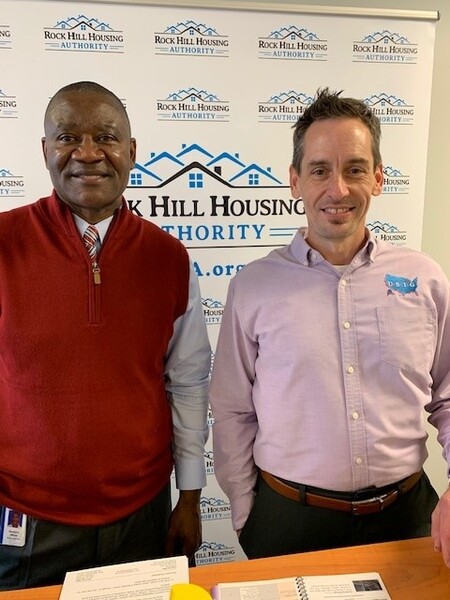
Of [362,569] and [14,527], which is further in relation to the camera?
[14,527]

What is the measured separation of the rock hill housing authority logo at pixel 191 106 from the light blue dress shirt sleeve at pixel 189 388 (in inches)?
32.7

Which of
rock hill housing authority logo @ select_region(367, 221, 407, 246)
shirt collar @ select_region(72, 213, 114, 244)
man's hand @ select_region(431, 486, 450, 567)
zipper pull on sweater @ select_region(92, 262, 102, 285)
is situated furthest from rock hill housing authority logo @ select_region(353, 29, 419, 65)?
man's hand @ select_region(431, 486, 450, 567)

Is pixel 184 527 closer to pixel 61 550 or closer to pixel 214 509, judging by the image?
pixel 61 550

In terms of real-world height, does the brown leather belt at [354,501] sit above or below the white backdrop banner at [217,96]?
below

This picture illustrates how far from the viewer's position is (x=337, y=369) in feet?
4.34

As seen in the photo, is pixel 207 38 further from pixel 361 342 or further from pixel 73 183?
pixel 361 342

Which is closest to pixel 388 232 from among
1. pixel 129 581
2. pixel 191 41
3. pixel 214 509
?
pixel 191 41

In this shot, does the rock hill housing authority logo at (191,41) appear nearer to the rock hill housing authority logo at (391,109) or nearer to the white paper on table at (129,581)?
the rock hill housing authority logo at (391,109)

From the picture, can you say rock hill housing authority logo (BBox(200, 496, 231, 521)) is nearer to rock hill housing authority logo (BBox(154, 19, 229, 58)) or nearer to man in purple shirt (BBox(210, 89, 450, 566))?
man in purple shirt (BBox(210, 89, 450, 566))

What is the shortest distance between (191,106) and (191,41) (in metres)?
0.25

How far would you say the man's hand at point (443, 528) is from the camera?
1.01 metres

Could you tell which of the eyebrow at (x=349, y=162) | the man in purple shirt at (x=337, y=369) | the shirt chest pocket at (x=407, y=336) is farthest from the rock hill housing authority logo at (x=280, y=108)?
the shirt chest pocket at (x=407, y=336)

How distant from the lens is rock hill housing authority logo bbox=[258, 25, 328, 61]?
2.06 meters

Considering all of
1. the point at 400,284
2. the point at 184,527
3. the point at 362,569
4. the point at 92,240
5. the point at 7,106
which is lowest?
the point at 184,527
